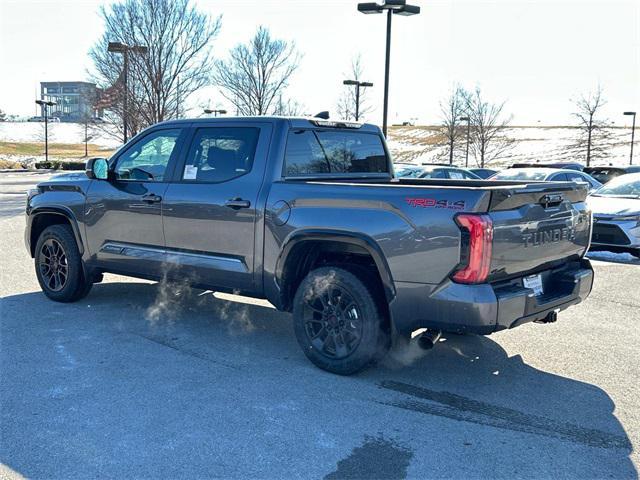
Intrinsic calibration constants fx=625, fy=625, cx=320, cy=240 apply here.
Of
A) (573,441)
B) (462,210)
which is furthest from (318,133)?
(573,441)

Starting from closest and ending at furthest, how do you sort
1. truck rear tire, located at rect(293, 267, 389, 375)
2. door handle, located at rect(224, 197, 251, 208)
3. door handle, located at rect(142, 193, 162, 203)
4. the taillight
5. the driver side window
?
the taillight
truck rear tire, located at rect(293, 267, 389, 375)
door handle, located at rect(224, 197, 251, 208)
door handle, located at rect(142, 193, 162, 203)
the driver side window

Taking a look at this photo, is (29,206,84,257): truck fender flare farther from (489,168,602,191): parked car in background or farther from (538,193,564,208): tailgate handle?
(489,168,602,191): parked car in background

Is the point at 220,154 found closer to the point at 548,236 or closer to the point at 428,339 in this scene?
the point at 428,339

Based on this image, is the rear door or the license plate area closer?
the license plate area

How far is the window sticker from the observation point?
5.41m

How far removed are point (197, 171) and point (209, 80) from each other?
22.9m

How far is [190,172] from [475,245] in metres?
2.73

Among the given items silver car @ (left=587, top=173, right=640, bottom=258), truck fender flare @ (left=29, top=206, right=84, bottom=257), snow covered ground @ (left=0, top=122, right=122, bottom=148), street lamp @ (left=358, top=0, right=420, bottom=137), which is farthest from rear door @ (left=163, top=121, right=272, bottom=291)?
snow covered ground @ (left=0, top=122, right=122, bottom=148)

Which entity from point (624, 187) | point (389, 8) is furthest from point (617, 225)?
point (389, 8)

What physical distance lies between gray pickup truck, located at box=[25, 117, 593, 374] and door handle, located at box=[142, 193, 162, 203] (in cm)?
3

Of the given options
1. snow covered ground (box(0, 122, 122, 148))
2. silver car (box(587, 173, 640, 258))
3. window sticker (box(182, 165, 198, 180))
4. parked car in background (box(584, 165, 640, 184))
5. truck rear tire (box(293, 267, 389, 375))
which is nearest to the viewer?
truck rear tire (box(293, 267, 389, 375))

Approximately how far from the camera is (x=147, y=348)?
5.10 m

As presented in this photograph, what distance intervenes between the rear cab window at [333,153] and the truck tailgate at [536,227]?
5.99 ft

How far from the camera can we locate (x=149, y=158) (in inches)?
231
